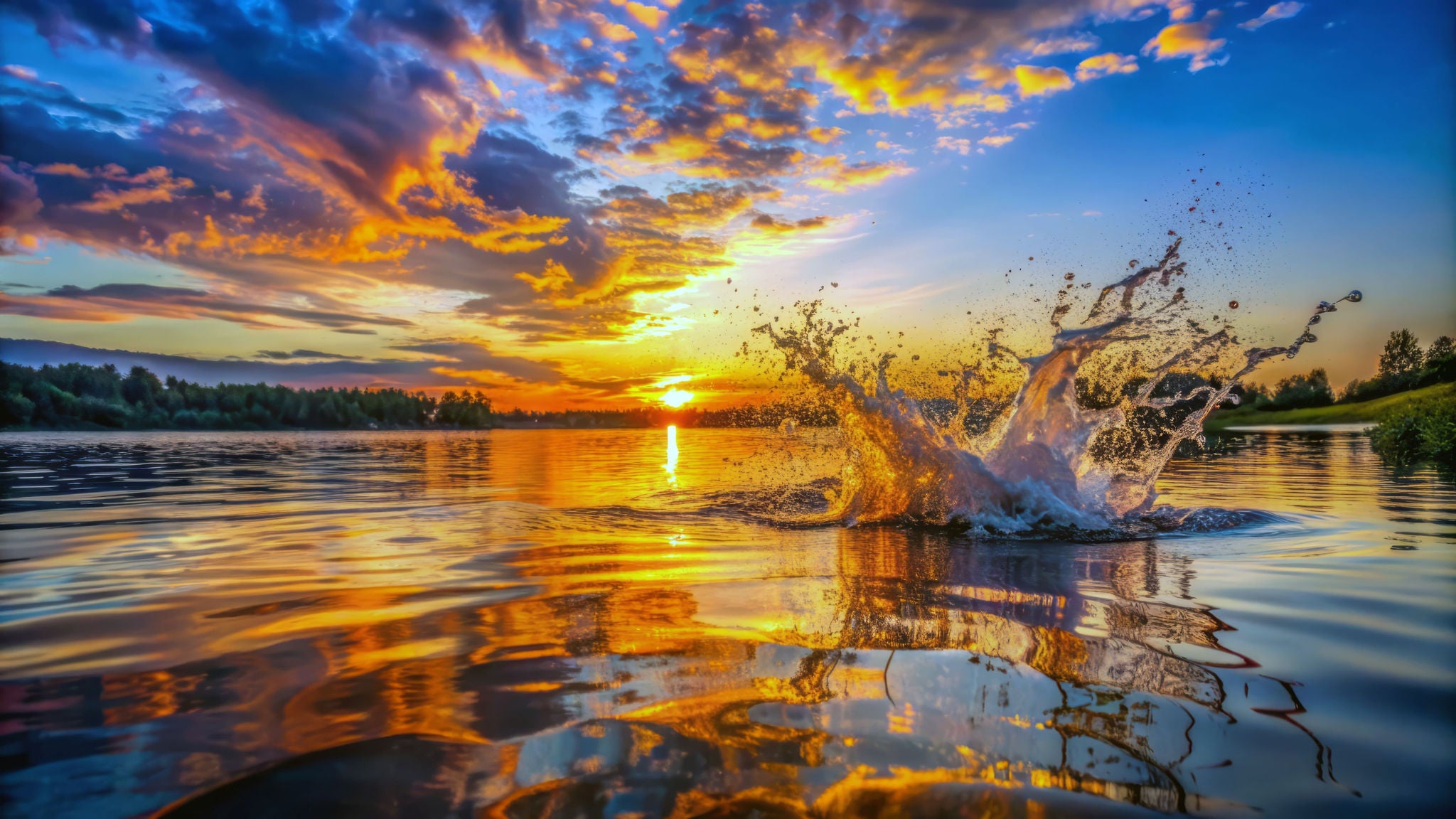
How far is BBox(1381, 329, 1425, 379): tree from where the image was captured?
91688mm

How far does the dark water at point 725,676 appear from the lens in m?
2.31

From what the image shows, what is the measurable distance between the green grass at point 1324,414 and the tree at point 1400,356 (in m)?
13.6

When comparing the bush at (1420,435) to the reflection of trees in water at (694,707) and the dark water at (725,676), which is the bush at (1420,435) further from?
Result: the reflection of trees in water at (694,707)

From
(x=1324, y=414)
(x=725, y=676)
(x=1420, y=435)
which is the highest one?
(x=1324, y=414)

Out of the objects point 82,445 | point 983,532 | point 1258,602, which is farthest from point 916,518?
point 82,445

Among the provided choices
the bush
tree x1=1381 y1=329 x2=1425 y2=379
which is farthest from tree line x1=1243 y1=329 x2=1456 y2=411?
the bush

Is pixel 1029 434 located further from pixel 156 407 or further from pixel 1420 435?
pixel 156 407

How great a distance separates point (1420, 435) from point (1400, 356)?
10996 cm

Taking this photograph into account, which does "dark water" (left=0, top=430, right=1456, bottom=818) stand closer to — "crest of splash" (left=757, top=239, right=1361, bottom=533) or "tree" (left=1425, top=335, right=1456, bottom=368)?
"crest of splash" (left=757, top=239, right=1361, bottom=533)

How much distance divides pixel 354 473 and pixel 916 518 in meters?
17.6

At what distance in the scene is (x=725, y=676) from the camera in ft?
11.1

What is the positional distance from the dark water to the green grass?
74.1 m

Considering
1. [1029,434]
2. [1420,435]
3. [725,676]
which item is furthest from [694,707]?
[1420,435]

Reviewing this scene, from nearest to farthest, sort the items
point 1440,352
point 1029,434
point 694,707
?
point 694,707 → point 1029,434 → point 1440,352
